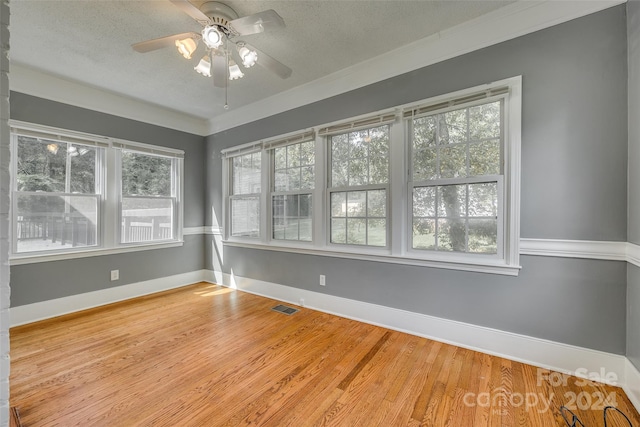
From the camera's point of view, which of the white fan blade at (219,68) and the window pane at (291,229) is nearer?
the white fan blade at (219,68)

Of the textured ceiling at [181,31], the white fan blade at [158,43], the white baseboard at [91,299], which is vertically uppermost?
the textured ceiling at [181,31]

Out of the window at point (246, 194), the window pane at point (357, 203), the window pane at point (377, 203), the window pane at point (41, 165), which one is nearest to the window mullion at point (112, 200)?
the window pane at point (41, 165)

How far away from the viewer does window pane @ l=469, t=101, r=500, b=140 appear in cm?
215

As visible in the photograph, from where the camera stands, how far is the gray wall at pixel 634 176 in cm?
159

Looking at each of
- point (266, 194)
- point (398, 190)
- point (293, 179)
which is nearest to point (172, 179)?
point (266, 194)

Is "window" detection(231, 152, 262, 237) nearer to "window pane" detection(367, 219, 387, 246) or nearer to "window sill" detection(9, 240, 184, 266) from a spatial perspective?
"window sill" detection(9, 240, 184, 266)

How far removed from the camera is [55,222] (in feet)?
10.0

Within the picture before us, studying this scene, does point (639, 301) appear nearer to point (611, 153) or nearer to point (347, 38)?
point (611, 153)

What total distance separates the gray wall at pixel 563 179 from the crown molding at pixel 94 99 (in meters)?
3.61

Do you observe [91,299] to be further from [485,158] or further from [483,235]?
[485,158]

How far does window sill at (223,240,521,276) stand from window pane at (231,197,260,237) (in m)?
0.42

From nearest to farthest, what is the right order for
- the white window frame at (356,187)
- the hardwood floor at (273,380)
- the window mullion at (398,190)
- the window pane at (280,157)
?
the hardwood floor at (273,380) < the window mullion at (398,190) < the white window frame at (356,187) < the window pane at (280,157)

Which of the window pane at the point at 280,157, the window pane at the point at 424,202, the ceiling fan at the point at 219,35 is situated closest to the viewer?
the ceiling fan at the point at 219,35

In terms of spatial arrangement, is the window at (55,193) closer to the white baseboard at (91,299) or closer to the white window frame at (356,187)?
the white baseboard at (91,299)
